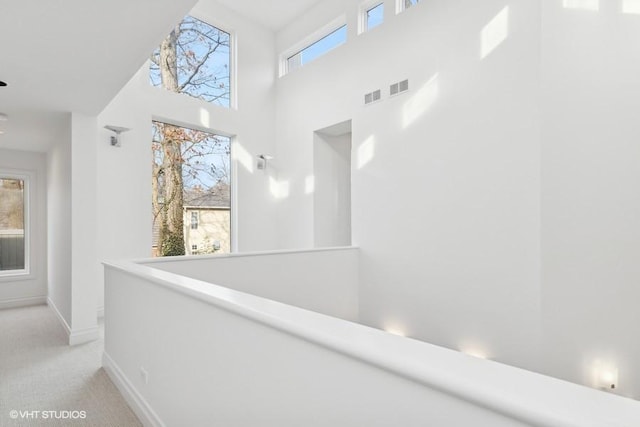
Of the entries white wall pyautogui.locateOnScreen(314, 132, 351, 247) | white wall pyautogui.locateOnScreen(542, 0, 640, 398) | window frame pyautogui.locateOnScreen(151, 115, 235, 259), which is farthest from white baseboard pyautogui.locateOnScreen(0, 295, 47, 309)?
white wall pyautogui.locateOnScreen(542, 0, 640, 398)

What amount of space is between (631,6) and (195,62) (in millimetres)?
5309

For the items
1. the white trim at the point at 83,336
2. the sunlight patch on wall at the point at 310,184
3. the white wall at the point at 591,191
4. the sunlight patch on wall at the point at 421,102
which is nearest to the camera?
the white wall at the point at 591,191

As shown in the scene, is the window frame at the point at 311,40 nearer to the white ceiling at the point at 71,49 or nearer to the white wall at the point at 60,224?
the white ceiling at the point at 71,49

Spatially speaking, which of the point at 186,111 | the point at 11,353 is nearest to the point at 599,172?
the point at 186,111

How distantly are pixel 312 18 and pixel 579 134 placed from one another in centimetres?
434

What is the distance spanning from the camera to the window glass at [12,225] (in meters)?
5.11

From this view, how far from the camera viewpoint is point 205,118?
18.1 feet

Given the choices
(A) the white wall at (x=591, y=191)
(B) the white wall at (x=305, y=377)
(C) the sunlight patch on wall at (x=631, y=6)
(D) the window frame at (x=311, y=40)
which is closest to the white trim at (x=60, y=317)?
(B) the white wall at (x=305, y=377)

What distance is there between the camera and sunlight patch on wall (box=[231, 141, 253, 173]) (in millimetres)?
5918

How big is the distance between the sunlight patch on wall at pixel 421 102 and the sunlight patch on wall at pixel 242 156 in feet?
9.07

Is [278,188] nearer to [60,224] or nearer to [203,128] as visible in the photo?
[203,128]

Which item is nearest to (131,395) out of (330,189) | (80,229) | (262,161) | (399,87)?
(80,229)

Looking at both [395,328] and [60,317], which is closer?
[60,317]

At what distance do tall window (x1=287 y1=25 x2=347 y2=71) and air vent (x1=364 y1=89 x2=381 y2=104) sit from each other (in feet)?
4.10
